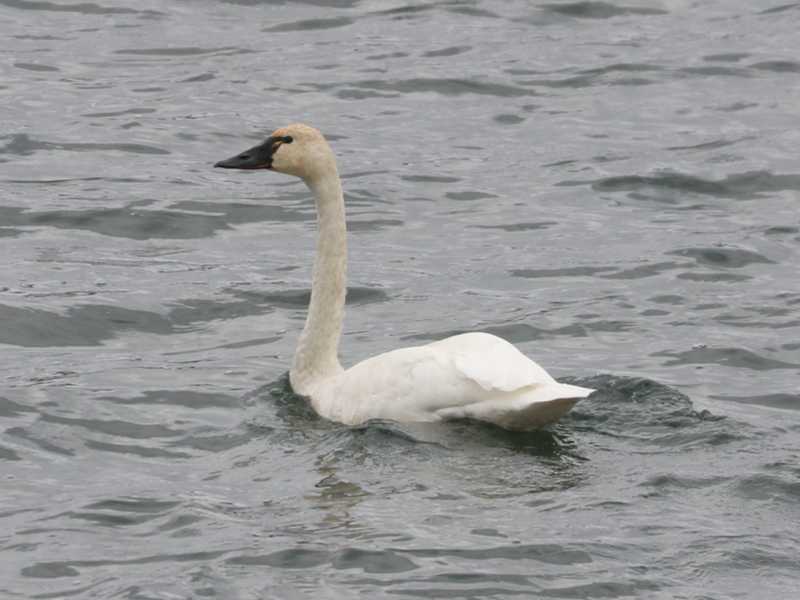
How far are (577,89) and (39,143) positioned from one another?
17.6 ft

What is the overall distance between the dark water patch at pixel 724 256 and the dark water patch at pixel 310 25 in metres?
7.92

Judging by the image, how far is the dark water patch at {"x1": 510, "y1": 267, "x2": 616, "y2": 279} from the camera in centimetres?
1471

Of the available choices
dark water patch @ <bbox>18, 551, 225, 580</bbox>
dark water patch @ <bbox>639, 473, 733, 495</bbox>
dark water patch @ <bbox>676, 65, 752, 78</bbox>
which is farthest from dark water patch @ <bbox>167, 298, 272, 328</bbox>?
dark water patch @ <bbox>676, 65, 752, 78</bbox>

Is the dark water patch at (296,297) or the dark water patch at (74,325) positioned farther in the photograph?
the dark water patch at (296,297)

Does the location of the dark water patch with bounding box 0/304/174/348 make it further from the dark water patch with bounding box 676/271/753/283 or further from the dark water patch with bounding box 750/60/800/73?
the dark water patch with bounding box 750/60/800/73

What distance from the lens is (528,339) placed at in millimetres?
13172

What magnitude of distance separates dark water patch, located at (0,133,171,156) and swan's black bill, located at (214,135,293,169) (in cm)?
637

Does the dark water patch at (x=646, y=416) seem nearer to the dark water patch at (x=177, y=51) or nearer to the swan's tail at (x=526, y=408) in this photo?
the swan's tail at (x=526, y=408)

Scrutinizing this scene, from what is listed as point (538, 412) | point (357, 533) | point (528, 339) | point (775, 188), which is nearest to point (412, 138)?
point (775, 188)

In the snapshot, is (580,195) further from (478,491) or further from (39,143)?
(478,491)

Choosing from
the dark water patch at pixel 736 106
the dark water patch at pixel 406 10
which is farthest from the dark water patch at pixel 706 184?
the dark water patch at pixel 406 10

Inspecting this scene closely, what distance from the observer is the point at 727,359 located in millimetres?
12688

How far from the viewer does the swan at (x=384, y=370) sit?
10.3 m

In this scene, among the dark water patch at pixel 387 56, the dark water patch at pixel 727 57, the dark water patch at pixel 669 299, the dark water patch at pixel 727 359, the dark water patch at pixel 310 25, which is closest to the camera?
the dark water patch at pixel 727 359
